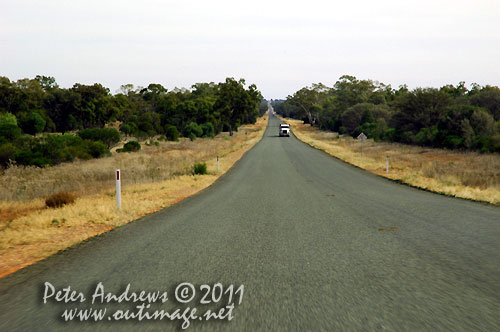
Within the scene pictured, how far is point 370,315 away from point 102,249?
472 centimetres

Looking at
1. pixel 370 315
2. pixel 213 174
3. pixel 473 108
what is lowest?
pixel 213 174

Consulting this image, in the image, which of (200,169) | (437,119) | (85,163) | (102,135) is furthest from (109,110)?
(437,119)

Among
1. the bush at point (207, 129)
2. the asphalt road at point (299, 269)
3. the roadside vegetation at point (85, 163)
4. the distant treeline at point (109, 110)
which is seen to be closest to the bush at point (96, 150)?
the roadside vegetation at point (85, 163)

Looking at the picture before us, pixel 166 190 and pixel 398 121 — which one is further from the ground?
pixel 398 121

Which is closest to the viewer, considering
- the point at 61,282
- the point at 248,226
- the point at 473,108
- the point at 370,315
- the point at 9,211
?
the point at 370,315

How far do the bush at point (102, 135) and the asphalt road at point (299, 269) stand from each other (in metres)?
33.4

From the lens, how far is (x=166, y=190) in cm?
1434

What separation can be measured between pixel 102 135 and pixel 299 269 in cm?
3942

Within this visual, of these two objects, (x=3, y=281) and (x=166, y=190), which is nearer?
(x=3, y=281)

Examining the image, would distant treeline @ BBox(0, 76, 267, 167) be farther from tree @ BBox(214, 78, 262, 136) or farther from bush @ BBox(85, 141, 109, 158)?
bush @ BBox(85, 141, 109, 158)

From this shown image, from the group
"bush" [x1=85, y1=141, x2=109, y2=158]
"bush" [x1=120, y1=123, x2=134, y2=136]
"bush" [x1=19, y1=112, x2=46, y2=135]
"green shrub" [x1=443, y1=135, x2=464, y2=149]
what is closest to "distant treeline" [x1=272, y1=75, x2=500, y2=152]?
"green shrub" [x1=443, y1=135, x2=464, y2=149]

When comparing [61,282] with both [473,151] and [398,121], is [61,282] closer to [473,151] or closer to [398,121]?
[473,151]

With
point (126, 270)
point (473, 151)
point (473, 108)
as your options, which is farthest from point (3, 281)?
point (473, 108)

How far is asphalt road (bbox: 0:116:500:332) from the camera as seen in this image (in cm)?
344
